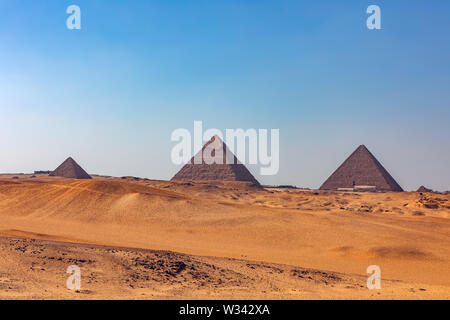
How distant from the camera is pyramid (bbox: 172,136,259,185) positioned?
76812mm

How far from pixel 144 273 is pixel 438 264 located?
1061cm

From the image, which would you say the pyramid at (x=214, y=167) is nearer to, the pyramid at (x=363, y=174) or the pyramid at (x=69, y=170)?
the pyramid at (x=363, y=174)

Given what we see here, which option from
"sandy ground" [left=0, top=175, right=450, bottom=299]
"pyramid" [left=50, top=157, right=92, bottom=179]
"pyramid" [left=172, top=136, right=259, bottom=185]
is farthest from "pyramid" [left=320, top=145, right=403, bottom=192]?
"sandy ground" [left=0, top=175, right=450, bottom=299]

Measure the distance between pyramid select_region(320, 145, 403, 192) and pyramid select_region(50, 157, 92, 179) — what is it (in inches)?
1791

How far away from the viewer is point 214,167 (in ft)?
258

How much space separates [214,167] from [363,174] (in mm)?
26636

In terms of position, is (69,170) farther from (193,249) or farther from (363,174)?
(193,249)

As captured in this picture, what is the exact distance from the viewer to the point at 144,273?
394 inches

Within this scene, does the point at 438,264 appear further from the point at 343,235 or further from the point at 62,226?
the point at 62,226

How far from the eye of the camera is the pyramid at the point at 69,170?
74688 mm

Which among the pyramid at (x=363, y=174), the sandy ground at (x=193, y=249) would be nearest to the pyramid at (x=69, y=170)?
the pyramid at (x=363, y=174)

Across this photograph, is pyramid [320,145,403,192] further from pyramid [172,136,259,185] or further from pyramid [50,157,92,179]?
pyramid [50,157,92,179]

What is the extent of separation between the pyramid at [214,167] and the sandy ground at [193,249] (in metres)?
47.5
